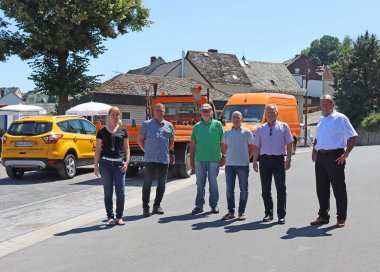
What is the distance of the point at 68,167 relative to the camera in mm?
14555

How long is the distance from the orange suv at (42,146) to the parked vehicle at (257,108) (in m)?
6.24

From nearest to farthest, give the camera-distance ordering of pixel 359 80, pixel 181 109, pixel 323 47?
pixel 181 109, pixel 359 80, pixel 323 47

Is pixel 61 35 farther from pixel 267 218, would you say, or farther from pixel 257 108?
pixel 267 218

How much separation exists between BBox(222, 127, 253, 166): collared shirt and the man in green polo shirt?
42cm

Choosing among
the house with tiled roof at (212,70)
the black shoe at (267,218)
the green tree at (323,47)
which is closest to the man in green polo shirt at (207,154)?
the black shoe at (267,218)

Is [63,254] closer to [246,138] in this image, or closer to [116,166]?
[116,166]

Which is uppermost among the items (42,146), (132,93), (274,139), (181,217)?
(132,93)

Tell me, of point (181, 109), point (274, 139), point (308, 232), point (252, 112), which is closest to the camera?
point (308, 232)

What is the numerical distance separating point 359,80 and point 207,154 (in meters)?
44.2

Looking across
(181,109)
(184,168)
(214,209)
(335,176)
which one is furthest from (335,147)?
(181,109)

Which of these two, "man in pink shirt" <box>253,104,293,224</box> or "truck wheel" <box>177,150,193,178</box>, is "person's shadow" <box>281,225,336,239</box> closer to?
"man in pink shirt" <box>253,104,293,224</box>

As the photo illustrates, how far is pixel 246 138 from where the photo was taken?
8.31m

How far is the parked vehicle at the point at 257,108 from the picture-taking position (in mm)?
20172

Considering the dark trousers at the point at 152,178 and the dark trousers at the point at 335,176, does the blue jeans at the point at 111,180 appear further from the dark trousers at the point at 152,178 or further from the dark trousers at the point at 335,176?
the dark trousers at the point at 335,176
